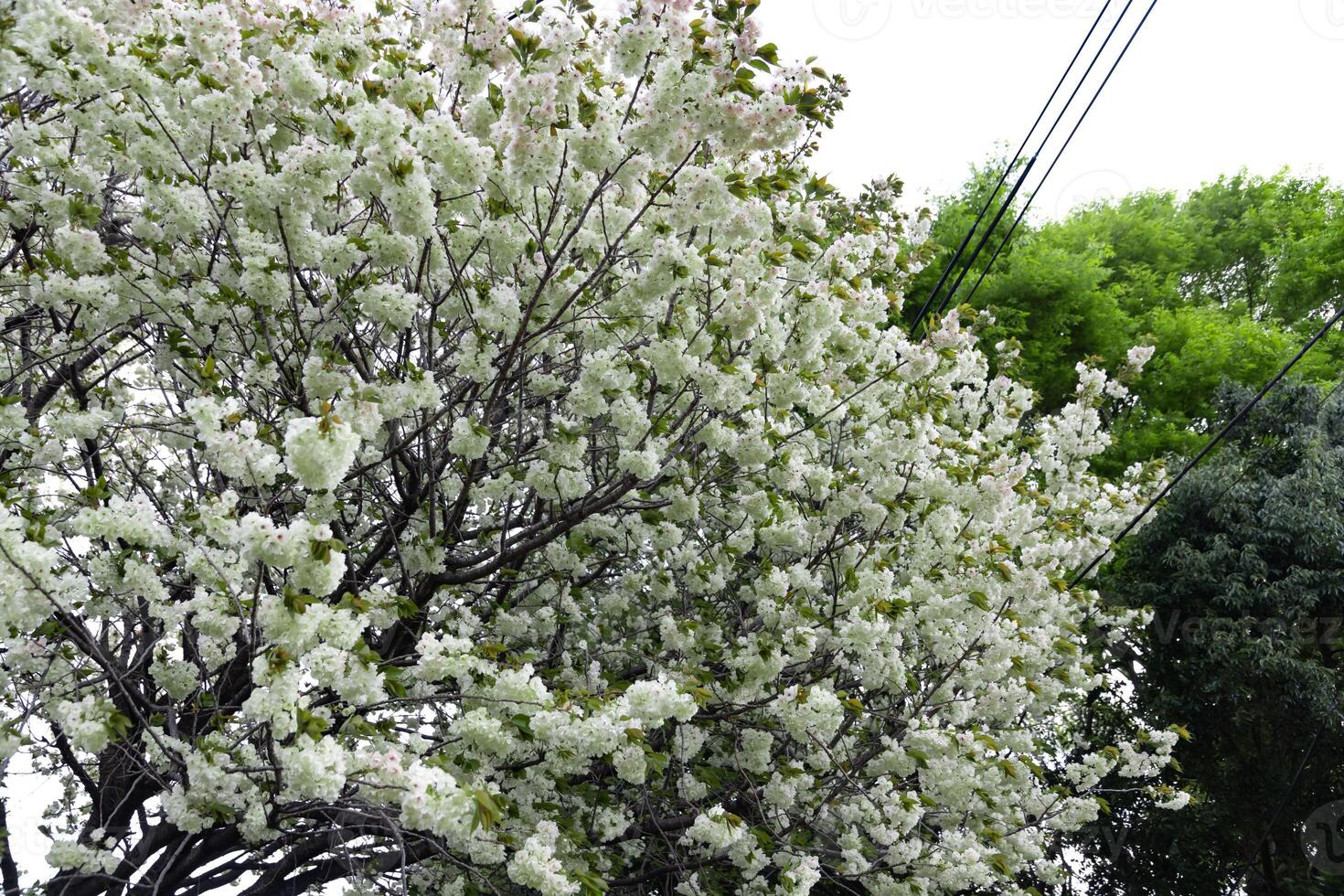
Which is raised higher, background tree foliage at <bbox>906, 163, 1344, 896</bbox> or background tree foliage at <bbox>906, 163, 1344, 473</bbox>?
background tree foliage at <bbox>906, 163, 1344, 473</bbox>

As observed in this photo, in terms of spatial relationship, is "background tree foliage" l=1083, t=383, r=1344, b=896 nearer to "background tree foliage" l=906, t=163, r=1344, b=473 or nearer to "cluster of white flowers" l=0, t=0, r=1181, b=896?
"background tree foliage" l=906, t=163, r=1344, b=473

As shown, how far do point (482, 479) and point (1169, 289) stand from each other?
45.5 feet

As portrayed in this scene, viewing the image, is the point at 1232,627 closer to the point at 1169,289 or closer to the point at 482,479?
the point at 482,479

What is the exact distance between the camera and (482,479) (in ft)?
16.3

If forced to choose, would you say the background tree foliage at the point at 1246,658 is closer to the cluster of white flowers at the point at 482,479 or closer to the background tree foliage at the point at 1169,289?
the background tree foliage at the point at 1169,289

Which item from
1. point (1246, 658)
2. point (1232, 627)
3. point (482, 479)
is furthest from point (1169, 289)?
point (482, 479)

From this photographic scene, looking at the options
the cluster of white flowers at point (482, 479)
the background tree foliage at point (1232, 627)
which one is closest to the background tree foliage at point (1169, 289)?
the background tree foliage at point (1232, 627)

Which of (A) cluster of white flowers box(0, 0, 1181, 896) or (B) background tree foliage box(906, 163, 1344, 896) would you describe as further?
(B) background tree foliage box(906, 163, 1344, 896)

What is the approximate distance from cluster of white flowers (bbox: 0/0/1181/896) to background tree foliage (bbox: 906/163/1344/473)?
21.5 ft

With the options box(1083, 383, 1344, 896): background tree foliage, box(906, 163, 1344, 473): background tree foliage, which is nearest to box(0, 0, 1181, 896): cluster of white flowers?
box(1083, 383, 1344, 896): background tree foliage

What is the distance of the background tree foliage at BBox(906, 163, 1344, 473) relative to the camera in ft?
42.4

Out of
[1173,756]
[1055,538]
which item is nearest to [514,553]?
[1055,538]

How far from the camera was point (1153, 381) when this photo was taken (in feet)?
43.4

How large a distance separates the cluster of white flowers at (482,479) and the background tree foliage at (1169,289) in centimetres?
656
